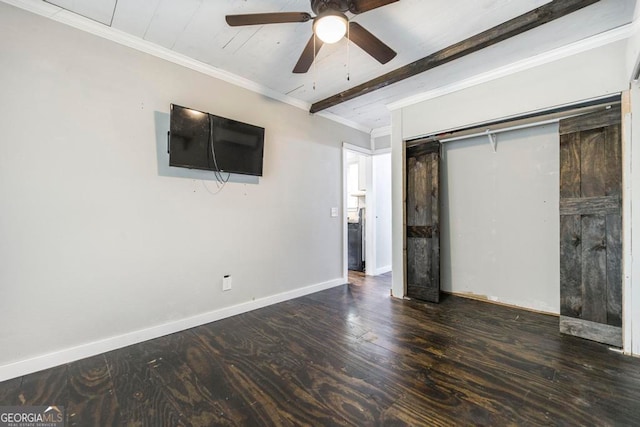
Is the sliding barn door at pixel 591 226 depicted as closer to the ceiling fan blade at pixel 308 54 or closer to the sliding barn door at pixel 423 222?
the sliding barn door at pixel 423 222

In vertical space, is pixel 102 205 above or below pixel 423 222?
above

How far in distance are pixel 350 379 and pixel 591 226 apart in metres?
2.46

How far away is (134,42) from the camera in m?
2.25

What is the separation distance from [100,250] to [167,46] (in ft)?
6.08

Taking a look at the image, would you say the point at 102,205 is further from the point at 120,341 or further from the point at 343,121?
the point at 343,121

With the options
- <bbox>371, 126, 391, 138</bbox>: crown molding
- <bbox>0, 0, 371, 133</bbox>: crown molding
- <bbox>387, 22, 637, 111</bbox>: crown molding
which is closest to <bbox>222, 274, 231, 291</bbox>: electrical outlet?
<bbox>0, 0, 371, 133</bbox>: crown molding

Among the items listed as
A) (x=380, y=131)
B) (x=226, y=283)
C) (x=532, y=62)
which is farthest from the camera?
(x=380, y=131)

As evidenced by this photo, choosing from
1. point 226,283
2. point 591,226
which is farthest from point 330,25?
point 591,226

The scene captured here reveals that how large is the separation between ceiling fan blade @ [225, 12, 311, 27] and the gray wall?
3.75 feet

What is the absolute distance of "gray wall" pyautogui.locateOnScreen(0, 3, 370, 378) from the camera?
5.98 feet

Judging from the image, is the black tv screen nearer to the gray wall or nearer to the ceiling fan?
the gray wall

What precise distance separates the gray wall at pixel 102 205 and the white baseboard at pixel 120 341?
2 centimetres

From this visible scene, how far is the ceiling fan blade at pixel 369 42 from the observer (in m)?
1.76

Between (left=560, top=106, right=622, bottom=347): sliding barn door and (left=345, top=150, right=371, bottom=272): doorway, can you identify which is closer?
(left=560, top=106, right=622, bottom=347): sliding barn door
